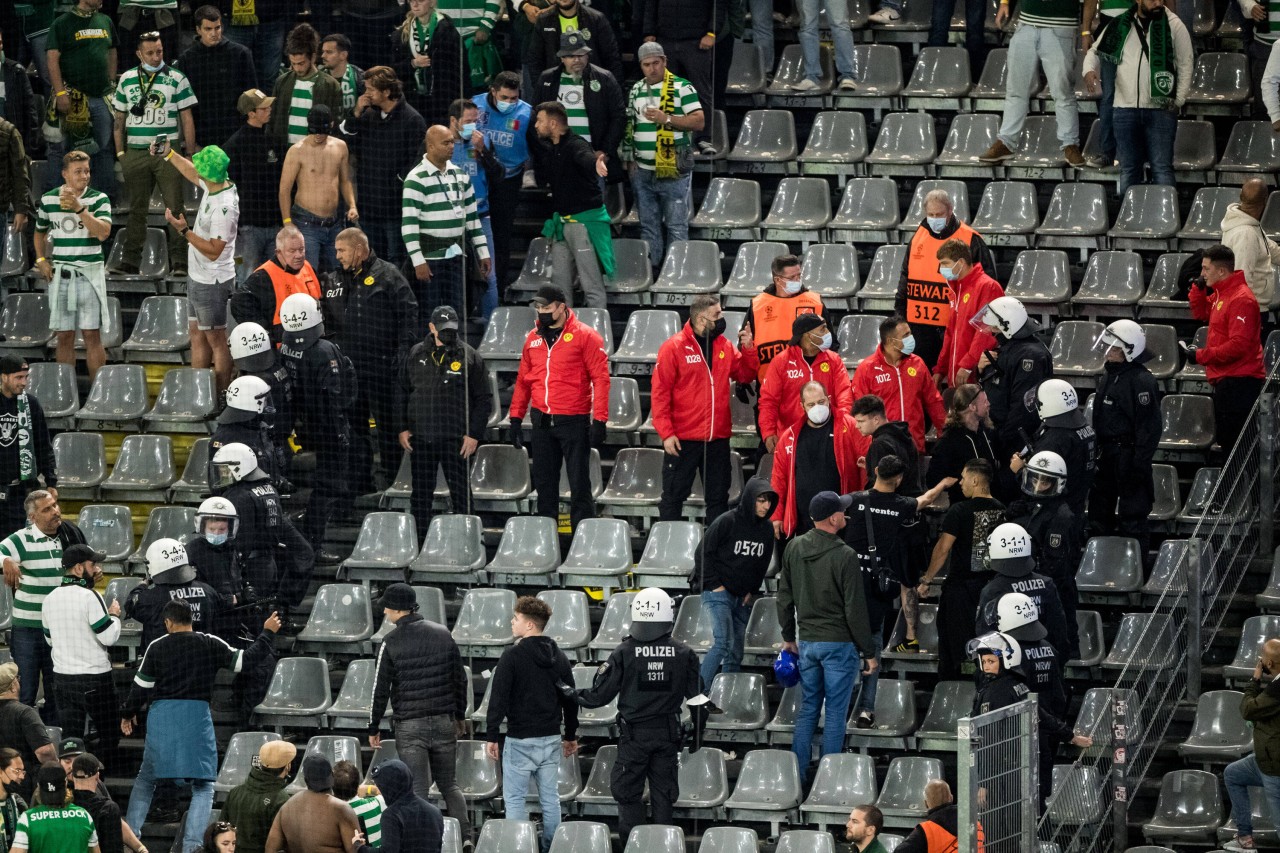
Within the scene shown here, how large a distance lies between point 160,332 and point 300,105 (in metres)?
1.80

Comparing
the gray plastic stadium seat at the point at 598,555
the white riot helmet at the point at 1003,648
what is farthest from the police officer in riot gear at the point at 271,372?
the white riot helmet at the point at 1003,648

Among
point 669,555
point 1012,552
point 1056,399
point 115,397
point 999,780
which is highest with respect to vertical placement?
point 1056,399

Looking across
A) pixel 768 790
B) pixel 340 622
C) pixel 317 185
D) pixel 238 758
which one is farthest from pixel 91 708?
pixel 768 790

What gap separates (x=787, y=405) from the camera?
43.8ft

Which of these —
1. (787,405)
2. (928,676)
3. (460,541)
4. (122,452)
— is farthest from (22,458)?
(928,676)

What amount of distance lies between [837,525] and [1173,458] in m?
2.75

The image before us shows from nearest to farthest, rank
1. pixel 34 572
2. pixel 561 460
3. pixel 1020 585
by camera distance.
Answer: pixel 1020 585 → pixel 34 572 → pixel 561 460

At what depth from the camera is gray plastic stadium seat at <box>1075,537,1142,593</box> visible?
13.3 m

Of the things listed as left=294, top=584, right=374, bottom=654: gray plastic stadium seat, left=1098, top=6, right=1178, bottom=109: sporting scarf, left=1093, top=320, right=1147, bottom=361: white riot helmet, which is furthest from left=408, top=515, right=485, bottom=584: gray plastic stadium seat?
left=1098, top=6, right=1178, bottom=109: sporting scarf

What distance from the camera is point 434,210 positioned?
1452 cm

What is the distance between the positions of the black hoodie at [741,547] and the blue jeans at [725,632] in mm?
76

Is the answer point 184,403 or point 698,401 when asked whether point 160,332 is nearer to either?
point 184,403

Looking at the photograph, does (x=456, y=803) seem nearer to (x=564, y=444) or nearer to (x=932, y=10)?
(x=564, y=444)

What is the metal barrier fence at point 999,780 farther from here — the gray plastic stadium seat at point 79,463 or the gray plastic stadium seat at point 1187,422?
the gray plastic stadium seat at point 79,463
